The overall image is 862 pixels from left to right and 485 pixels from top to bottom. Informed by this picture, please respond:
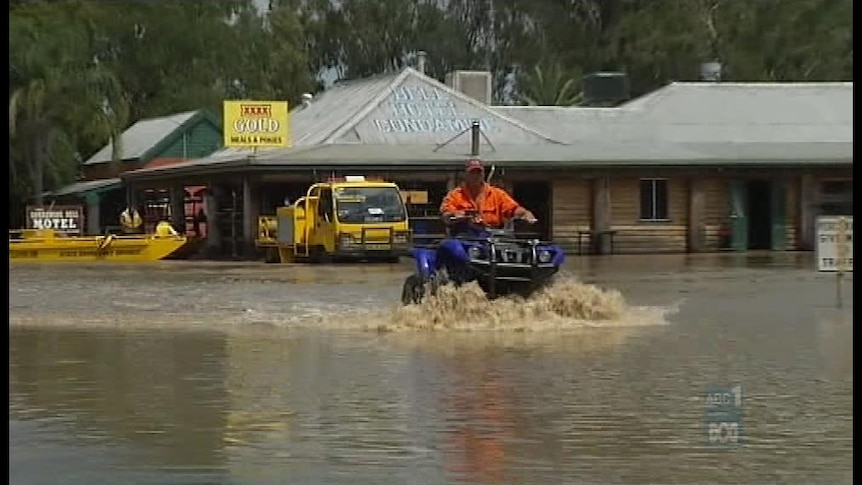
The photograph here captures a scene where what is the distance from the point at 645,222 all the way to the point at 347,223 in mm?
10121

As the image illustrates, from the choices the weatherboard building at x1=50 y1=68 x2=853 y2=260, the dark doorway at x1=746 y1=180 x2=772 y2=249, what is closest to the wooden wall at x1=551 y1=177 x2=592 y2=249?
the weatherboard building at x1=50 y1=68 x2=853 y2=260

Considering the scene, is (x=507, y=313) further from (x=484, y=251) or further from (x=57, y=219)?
(x=57, y=219)

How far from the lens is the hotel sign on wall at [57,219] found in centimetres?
4581

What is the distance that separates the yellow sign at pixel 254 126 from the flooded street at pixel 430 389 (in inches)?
840

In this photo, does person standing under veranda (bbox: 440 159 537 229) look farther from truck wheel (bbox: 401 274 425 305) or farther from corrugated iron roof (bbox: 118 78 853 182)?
corrugated iron roof (bbox: 118 78 853 182)

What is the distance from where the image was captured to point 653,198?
42156 mm

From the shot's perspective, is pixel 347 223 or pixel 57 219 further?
pixel 57 219

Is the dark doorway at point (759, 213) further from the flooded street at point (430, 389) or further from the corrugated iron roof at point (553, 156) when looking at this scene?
the flooded street at point (430, 389)

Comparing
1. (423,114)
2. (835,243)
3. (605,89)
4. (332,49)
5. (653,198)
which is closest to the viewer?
(835,243)

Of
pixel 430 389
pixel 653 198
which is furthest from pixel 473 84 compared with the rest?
pixel 430 389

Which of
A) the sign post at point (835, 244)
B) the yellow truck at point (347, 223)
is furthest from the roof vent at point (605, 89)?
the sign post at point (835, 244)

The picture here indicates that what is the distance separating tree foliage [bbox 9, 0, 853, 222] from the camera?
5325 centimetres

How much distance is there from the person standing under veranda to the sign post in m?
4.28

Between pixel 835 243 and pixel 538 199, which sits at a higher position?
pixel 538 199
